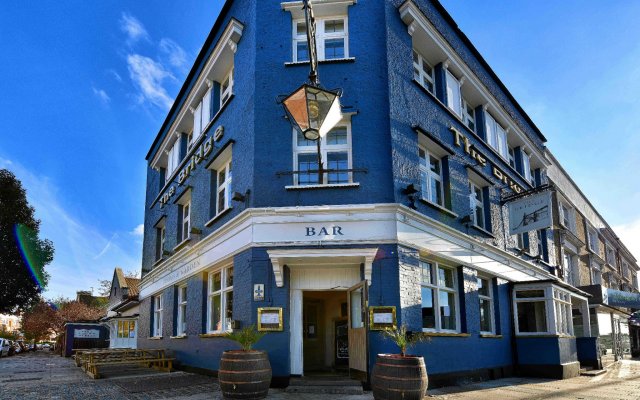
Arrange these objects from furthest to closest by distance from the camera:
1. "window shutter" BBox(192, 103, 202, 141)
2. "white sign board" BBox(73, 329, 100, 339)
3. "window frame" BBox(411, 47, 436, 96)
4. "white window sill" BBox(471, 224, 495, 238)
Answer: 1. "white sign board" BBox(73, 329, 100, 339)
2. "window shutter" BBox(192, 103, 202, 141)
3. "white window sill" BBox(471, 224, 495, 238)
4. "window frame" BBox(411, 47, 436, 96)

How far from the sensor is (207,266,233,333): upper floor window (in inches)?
539

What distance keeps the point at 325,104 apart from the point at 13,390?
1019cm

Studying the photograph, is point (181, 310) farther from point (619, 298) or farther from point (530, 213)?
point (619, 298)

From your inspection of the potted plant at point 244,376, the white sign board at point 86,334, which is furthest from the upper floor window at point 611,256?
the white sign board at point 86,334

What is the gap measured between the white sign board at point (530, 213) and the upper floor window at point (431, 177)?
4221mm

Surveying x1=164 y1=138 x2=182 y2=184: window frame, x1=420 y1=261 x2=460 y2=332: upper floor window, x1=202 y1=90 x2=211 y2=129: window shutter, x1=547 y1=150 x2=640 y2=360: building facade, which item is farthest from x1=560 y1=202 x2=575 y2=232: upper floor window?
x1=164 y1=138 x2=182 y2=184: window frame

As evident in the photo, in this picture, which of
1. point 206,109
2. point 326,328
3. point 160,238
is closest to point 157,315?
point 160,238

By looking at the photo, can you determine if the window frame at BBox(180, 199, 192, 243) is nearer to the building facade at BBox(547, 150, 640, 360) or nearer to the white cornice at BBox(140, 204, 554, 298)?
the white cornice at BBox(140, 204, 554, 298)

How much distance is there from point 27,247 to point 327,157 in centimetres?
3419

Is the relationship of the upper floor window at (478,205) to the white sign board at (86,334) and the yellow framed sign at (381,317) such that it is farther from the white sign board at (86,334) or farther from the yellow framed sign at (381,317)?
the white sign board at (86,334)

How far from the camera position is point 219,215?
1403 cm

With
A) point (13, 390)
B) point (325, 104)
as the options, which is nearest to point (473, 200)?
point (325, 104)

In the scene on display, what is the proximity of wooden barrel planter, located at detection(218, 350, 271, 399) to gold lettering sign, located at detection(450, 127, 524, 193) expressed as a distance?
943cm

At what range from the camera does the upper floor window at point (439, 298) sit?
12805 millimetres
